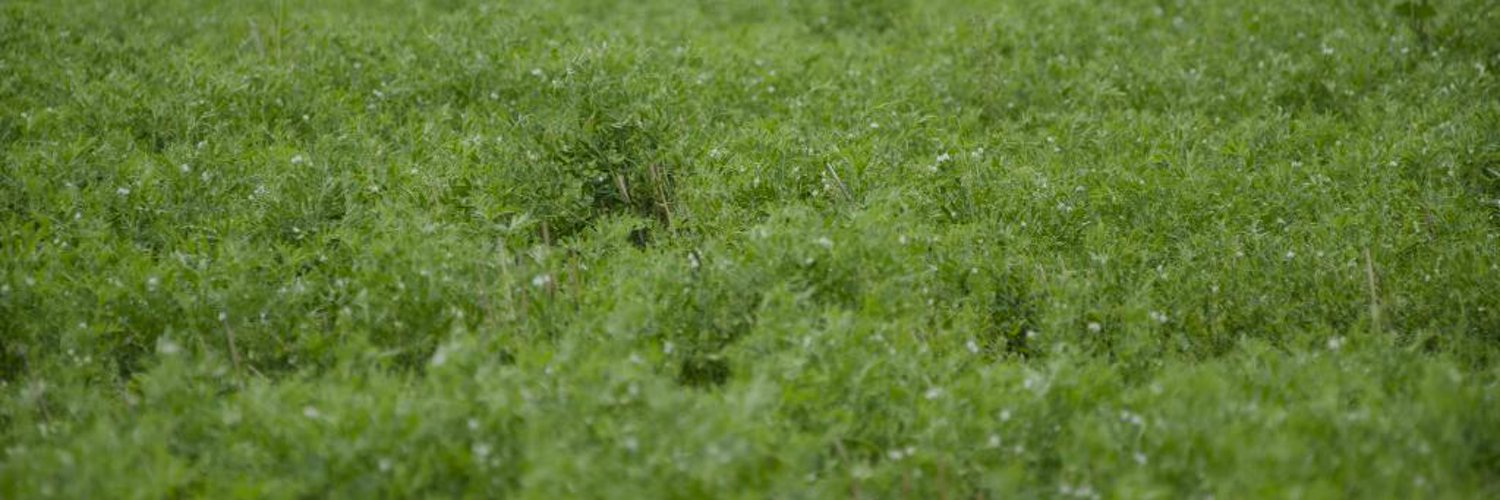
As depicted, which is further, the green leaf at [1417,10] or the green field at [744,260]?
the green leaf at [1417,10]

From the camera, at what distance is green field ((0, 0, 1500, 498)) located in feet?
13.3

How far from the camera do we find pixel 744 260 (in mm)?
5082

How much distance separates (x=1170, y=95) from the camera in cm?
758

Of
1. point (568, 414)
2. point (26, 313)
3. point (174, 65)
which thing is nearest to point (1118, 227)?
point (568, 414)

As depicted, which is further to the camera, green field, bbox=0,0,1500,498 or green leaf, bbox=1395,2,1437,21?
green leaf, bbox=1395,2,1437,21

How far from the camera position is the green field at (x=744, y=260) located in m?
4.04

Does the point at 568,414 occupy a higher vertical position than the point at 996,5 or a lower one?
higher

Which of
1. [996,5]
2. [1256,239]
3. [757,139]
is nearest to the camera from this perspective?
[1256,239]

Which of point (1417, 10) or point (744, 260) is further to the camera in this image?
point (1417, 10)

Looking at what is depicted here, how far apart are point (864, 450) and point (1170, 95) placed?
4223 millimetres

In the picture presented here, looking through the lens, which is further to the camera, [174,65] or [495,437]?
[174,65]

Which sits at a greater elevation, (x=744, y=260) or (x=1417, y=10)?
(x=744, y=260)

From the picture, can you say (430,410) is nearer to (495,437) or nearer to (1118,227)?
(495,437)

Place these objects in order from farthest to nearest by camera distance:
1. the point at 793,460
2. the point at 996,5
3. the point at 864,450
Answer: the point at 996,5 → the point at 864,450 → the point at 793,460
